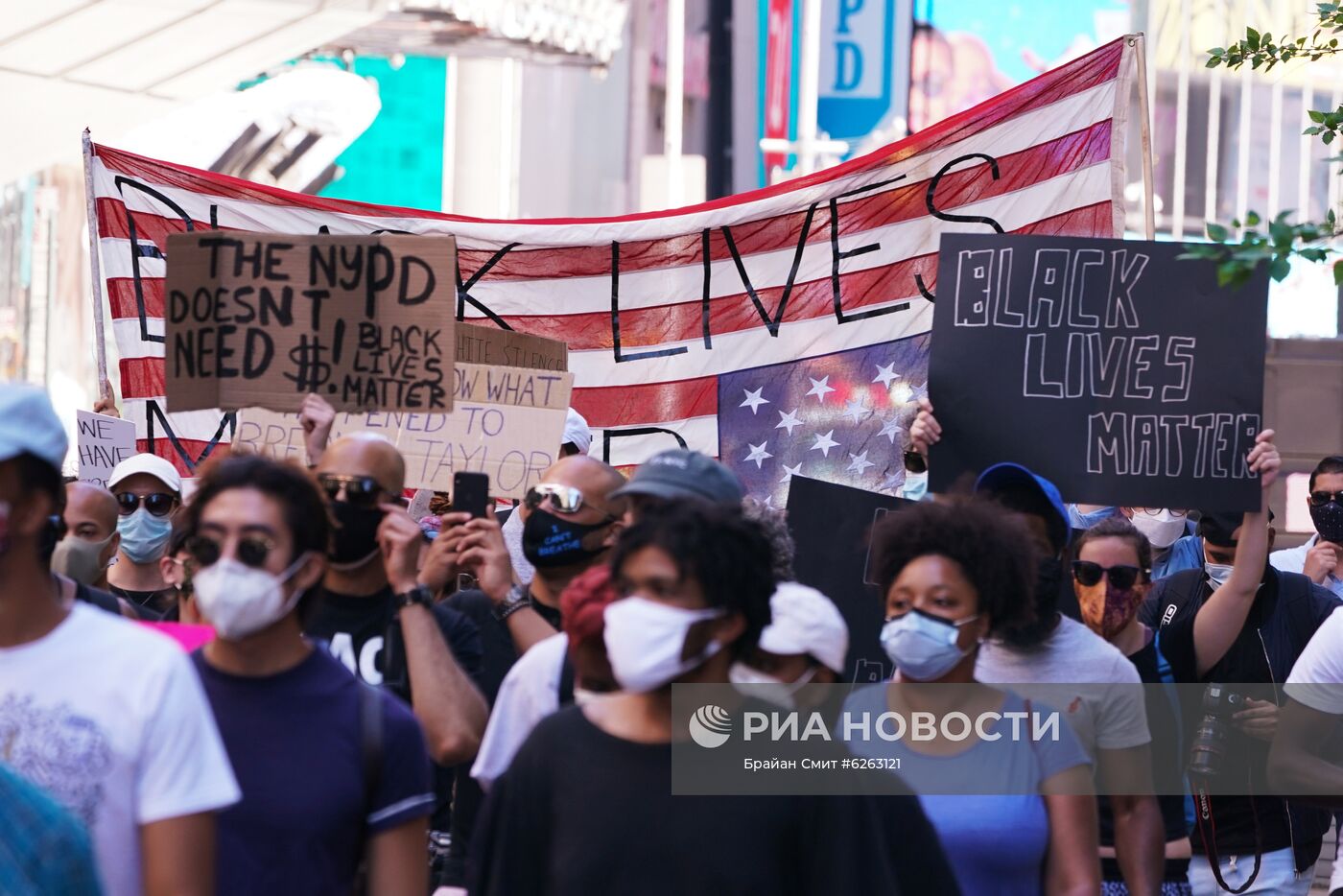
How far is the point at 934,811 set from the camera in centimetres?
397

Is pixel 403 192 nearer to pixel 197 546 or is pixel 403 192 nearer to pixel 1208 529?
pixel 1208 529

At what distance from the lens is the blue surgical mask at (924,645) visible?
4.06 meters

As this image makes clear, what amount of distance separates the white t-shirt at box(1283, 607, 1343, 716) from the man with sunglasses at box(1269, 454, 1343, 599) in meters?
2.70

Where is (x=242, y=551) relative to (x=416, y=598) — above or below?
above

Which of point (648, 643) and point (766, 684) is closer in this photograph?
point (648, 643)

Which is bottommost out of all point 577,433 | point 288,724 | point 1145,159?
point 288,724

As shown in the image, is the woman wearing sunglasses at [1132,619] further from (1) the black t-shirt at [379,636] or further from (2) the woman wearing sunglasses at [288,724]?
(2) the woman wearing sunglasses at [288,724]

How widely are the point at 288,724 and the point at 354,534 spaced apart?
1099 millimetres

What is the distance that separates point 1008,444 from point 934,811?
2.26 meters

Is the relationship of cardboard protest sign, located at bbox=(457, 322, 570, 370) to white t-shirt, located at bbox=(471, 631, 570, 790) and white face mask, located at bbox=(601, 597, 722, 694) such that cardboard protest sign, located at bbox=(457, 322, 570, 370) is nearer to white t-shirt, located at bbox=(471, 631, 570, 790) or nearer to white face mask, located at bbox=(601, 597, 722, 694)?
white t-shirt, located at bbox=(471, 631, 570, 790)

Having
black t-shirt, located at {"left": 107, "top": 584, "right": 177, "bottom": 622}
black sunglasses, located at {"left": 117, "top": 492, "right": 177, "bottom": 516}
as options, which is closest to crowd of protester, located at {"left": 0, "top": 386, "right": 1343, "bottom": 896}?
black t-shirt, located at {"left": 107, "top": 584, "right": 177, "bottom": 622}

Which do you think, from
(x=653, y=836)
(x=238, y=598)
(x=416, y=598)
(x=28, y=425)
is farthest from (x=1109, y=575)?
(x=28, y=425)

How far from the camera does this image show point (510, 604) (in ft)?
16.0

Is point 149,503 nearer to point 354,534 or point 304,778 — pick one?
point 354,534
